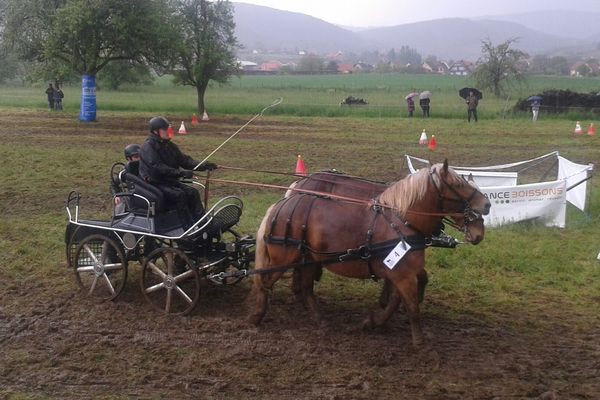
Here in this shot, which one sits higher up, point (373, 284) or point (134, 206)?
point (134, 206)

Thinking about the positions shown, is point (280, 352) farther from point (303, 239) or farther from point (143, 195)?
point (143, 195)

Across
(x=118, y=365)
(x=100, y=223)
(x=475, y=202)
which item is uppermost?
(x=475, y=202)

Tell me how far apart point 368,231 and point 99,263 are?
3.12 m

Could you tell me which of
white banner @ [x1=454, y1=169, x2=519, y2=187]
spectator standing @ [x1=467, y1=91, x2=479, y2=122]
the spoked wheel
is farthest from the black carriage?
spectator standing @ [x1=467, y1=91, x2=479, y2=122]

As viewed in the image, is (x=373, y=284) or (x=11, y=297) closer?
(x=11, y=297)

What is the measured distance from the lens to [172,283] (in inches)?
267

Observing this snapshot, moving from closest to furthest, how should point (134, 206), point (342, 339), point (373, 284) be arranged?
point (342, 339), point (134, 206), point (373, 284)

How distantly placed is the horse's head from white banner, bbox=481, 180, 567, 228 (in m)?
4.45

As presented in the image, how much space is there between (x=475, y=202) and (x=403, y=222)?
2.15 feet

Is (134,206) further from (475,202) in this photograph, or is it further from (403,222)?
(475,202)

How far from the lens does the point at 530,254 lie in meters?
8.84

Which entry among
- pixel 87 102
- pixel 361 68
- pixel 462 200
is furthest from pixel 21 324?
pixel 361 68

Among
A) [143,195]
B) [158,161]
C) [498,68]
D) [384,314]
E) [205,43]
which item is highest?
[498,68]

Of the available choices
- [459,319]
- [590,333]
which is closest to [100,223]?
[459,319]
